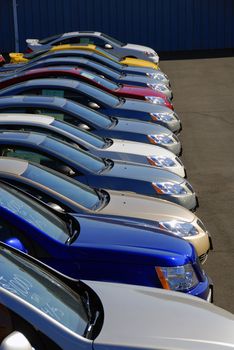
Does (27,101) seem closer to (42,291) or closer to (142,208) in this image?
(142,208)

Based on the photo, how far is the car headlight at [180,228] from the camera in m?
8.30

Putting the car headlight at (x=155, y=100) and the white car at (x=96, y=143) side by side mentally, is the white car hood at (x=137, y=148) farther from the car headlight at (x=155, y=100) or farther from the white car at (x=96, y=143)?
the car headlight at (x=155, y=100)

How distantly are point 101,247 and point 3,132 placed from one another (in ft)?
11.7

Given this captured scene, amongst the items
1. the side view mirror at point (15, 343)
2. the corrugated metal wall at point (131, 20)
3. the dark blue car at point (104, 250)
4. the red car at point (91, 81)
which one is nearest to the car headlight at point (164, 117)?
the red car at point (91, 81)

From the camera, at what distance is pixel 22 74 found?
50.2 ft

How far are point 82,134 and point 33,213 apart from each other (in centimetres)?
448

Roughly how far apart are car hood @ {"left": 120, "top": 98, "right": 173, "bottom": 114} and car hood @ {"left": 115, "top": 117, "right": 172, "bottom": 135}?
113cm

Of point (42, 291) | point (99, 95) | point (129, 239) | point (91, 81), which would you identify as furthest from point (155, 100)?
point (42, 291)

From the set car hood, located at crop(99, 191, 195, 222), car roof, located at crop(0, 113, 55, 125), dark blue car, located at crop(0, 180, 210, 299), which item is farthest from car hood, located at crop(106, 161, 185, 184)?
dark blue car, located at crop(0, 180, 210, 299)

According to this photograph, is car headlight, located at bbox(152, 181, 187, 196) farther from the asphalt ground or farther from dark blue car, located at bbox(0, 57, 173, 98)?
dark blue car, located at bbox(0, 57, 173, 98)

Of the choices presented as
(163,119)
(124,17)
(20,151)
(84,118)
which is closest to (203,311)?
(20,151)

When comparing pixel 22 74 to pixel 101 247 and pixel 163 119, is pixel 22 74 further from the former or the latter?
pixel 101 247

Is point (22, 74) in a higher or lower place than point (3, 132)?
lower

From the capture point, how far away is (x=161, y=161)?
37.6ft
